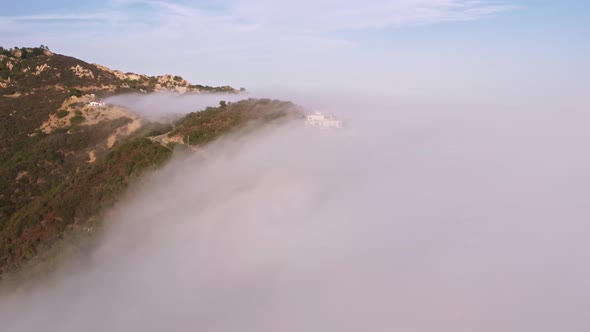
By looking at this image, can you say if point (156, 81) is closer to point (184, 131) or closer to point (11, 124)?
point (11, 124)

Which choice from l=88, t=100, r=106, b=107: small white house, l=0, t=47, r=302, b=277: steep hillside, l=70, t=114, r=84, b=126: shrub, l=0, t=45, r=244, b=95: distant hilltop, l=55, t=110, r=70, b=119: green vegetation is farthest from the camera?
l=0, t=45, r=244, b=95: distant hilltop

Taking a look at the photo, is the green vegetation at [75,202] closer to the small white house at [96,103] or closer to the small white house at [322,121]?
the small white house at [322,121]

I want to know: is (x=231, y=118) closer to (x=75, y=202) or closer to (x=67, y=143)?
(x=75, y=202)

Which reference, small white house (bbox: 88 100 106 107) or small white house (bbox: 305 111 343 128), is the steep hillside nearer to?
small white house (bbox: 88 100 106 107)

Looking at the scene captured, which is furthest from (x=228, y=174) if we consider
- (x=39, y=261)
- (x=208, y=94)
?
(x=208, y=94)

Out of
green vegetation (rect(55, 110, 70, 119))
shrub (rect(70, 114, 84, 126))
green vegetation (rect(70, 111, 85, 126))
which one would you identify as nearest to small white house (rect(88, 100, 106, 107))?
green vegetation (rect(70, 111, 85, 126))
